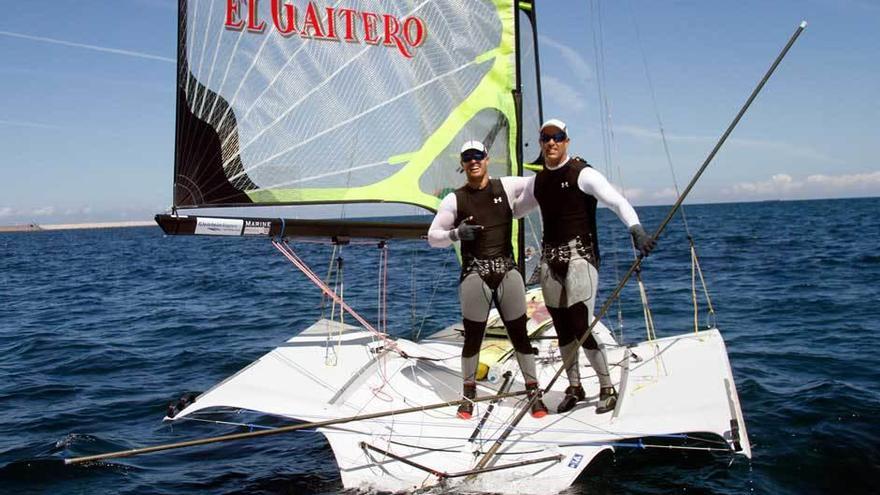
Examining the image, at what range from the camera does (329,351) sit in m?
6.77

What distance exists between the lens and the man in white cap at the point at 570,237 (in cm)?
474

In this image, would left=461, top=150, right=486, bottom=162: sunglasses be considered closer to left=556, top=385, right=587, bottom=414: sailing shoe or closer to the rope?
left=556, top=385, right=587, bottom=414: sailing shoe

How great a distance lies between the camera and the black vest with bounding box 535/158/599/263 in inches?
189

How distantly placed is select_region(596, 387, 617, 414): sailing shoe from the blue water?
411 mm

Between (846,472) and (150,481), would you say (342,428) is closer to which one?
(150,481)

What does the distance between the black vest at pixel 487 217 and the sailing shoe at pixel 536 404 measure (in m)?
1.00

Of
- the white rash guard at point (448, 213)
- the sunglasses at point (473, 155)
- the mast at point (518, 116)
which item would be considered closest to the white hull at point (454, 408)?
the mast at point (518, 116)

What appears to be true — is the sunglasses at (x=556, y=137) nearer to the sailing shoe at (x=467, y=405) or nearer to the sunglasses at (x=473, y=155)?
the sunglasses at (x=473, y=155)

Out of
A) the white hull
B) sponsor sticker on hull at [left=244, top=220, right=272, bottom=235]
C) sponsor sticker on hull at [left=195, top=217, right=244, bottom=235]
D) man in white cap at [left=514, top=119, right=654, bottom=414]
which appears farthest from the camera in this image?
sponsor sticker on hull at [left=244, top=220, right=272, bottom=235]

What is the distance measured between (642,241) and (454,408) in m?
2.14

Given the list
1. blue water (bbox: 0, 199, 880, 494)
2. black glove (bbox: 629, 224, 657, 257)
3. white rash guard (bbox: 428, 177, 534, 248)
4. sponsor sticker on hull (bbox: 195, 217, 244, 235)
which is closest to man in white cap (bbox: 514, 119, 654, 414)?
white rash guard (bbox: 428, 177, 534, 248)

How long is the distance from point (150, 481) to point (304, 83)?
3.57 meters

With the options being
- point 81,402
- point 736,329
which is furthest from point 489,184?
point 736,329

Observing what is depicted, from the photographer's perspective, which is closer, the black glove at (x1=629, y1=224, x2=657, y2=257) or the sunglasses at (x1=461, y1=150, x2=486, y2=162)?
the black glove at (x1=629, y1=224, x2=657, y2=257)
